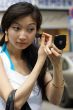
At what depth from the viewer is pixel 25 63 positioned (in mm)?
2639

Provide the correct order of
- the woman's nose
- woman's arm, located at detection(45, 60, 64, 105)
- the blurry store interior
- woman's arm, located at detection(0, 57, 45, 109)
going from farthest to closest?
the blurry store interior → woman's arm, located at detection(45, 60, 64, 105) → the woman's nose → woman's arm, located at detection(0, 57, 45, 109)

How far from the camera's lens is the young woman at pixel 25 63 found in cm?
237

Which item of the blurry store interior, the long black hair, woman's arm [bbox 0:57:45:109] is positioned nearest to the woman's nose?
the long black hair

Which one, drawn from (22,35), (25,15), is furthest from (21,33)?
(25,15)

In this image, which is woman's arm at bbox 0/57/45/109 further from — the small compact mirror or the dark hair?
the dark hair

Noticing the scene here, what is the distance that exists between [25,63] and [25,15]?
352mm

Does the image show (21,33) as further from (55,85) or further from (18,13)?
(55,85)

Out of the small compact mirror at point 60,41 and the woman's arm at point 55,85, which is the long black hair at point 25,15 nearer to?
the woman's arm at point 55,85

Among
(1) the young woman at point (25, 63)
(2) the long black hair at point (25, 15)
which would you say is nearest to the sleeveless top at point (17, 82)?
(1) the young woman at point (25, 63)

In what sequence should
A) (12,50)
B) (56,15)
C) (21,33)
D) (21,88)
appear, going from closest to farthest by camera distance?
(21,88)
(21,33)
(12,50)
(56,15)

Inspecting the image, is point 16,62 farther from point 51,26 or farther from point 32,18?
point 51,26

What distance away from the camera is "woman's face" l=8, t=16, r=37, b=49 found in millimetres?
2447

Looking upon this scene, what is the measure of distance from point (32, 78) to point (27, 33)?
1.02 feet

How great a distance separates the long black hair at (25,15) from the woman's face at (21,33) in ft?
0.13
